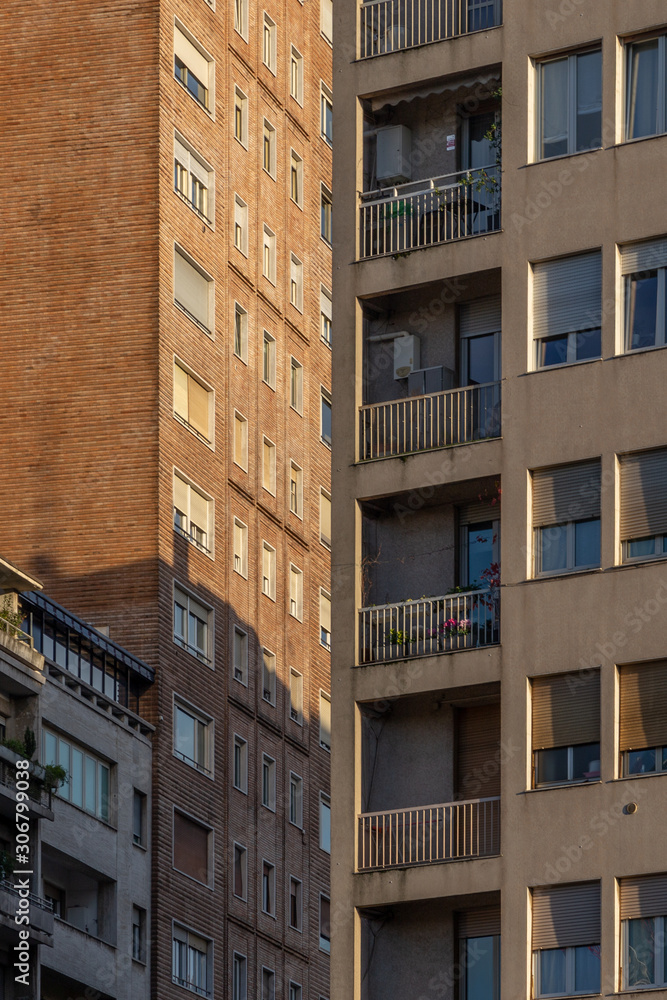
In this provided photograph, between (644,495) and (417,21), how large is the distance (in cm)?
1051

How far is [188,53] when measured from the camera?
74438 mm

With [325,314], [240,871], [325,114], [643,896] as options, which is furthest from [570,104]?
[325,114]

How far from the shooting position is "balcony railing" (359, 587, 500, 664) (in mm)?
36531

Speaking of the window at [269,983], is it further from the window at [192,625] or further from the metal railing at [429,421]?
the metal railing at [429,421]

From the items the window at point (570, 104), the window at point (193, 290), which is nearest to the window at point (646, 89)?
the window at point (570, 104)

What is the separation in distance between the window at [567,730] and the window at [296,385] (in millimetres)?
47648

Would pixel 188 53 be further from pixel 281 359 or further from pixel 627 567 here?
pixel 627 567

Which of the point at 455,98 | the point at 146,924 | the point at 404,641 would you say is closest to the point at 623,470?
the point at 404,641

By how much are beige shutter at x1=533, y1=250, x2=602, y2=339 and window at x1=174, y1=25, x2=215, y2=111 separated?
1517 inches

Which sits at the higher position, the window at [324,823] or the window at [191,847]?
the window at [324,823]

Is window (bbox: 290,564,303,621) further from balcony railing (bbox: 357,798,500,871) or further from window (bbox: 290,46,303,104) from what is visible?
balcony railing (bbox: 357,798,500,871)

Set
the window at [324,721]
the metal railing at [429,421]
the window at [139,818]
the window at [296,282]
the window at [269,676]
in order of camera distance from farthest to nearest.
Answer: the window at [296,282] < the window at [324,721] < the window at [269,676] < the window at [139,818] < the metal railing at [429,421]

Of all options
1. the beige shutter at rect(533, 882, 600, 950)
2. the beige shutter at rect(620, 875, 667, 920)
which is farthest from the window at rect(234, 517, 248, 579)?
the beige shutter at rect(620, 875, 667, 920)

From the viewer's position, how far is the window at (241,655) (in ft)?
240
